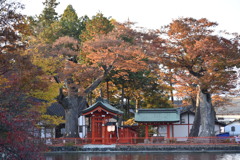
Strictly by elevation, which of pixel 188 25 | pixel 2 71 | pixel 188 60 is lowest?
pixel 2 71

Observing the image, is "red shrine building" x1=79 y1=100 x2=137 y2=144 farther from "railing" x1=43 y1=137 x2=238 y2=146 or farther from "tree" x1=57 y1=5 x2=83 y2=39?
"tree" x1=57 y1=5 x2=83 y2=39

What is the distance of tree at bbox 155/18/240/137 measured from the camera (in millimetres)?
29297

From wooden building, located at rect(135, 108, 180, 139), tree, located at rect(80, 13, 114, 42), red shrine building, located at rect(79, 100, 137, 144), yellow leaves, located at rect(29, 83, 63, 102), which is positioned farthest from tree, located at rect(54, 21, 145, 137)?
wooden building, located at rect(135, 108, 180, 139)

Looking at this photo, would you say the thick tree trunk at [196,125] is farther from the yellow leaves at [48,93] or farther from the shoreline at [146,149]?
the yellow leaves at [48,93]

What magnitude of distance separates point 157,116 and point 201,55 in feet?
25.8

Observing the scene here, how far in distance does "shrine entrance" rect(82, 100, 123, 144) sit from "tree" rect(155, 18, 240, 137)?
7.09 meters

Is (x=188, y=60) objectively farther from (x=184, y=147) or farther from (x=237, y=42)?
(x=184, y=147)

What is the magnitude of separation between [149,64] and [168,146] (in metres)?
9.64

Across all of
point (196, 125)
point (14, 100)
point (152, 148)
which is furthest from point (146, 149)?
point (14, 100)

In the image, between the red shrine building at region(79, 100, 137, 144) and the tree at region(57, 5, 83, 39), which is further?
the tree at region(57, 5, 83, 39)

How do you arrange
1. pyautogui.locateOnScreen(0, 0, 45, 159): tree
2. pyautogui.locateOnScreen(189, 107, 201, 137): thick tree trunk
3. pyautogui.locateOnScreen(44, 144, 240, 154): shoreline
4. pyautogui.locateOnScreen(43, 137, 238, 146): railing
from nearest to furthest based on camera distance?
pyautogui.locateOnScreen(0, 0, 45, 159): tree < pyautogui.locateOnScreen(44, 144, 240, 154): shoreline < pyautogui.locateOnScreen(43, 137, 238, 146): railing < pyautogui.locateOnScreen(189, 107, 201, 137): thick tree trunk

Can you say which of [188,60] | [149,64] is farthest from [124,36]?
[188,60]

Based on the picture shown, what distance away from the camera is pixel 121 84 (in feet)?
139

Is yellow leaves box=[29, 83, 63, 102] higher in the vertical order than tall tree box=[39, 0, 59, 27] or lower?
lower
